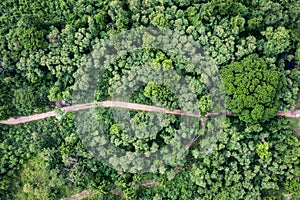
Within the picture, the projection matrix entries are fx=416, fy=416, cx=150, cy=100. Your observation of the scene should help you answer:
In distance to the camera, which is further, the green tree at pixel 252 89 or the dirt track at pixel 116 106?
the dirt track at pixel 116 106

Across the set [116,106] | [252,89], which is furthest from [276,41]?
[116,106]

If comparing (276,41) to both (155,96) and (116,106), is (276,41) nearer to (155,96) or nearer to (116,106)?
(155,96)

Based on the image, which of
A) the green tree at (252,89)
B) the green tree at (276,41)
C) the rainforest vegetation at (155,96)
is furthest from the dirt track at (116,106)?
the green tree at (276,41)

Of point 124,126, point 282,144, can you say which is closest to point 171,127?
point 124,126

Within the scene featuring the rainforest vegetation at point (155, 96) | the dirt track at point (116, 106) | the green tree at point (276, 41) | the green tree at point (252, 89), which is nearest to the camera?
the green tree at point (252, 89)

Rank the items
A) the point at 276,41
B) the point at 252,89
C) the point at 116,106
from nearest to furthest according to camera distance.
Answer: the point at 252,89 < the point at 276,41 < the point at 116,106

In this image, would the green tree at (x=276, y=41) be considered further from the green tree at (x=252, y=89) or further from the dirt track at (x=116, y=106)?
the dirt track at (x=116, y=106)

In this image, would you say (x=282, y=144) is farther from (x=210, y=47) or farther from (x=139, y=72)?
(x=139, y=72)

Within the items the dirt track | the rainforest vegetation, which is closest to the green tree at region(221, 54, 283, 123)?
the rainforest vegetation

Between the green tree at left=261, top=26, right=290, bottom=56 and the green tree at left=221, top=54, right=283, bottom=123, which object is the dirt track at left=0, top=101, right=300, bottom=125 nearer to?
the green tree at left=221, top=54, right=283, bottom=123
